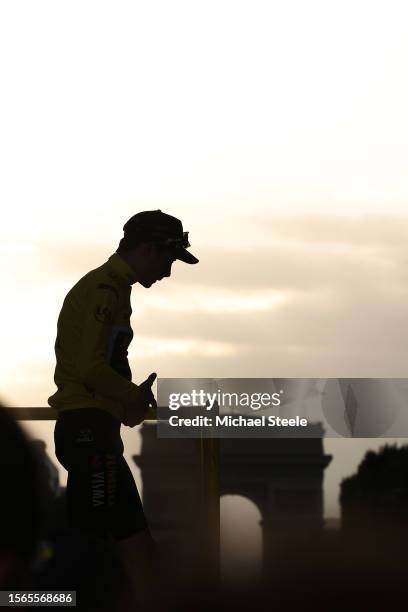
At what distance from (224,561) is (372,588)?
1.02 meters

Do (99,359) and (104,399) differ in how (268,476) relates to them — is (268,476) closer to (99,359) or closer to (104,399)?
(104,399)

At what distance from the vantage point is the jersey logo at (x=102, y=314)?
507 cm

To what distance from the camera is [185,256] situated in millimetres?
Answer: 5332

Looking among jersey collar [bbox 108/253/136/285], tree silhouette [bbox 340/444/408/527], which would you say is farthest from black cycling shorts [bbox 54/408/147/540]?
tree silhouette [bbox 340/444/408/527]

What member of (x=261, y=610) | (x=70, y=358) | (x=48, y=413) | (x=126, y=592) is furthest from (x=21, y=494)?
(x=48, y=413)

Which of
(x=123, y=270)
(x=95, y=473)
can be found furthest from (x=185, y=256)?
(x=95, y=473)

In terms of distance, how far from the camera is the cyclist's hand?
510 centimetres

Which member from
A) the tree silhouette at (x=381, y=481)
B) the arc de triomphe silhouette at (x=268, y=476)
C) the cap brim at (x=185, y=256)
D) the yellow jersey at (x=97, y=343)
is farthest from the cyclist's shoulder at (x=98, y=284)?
the arc de triomphe silhouette at (x=268, y=476)

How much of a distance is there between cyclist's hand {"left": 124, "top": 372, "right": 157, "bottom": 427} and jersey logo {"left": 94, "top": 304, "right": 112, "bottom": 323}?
1.06 ft

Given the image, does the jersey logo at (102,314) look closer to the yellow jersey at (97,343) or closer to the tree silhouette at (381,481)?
the yellow jersey at (97,343)

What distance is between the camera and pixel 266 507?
119750 mm

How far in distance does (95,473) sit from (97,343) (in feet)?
1.94

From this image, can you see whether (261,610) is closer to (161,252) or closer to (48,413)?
(48,413)

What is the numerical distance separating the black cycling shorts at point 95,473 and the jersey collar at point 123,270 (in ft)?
2.00
